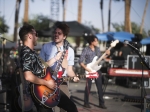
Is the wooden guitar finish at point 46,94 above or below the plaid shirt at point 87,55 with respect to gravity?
below

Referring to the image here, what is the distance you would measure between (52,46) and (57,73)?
587 mm

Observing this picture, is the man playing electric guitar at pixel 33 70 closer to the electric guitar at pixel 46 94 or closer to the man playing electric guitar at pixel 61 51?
the electric guitar at pixel 46 94

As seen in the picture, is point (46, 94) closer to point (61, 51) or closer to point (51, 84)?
point (51, 84)

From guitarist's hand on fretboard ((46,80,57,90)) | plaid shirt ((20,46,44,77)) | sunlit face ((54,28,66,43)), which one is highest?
sunlit face ((54,28,66,43))

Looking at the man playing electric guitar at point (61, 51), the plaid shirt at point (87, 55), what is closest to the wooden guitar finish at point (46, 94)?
the man playing electric guitar at point (61, 51)

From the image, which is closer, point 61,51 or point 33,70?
point 33,70

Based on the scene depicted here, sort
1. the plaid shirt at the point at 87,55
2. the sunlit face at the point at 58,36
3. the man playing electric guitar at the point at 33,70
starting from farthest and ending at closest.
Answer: the plaid shirt at the point at 87,55 < the sunlit face at the point at 58,36 < the man playing electric guitar at the point at 33,70

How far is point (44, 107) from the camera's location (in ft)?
13.1

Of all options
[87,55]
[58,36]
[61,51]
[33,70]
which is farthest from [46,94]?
[87,55]

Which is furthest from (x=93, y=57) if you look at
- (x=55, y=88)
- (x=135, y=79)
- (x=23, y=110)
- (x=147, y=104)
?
(x=135, y=79)

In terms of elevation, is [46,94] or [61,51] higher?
[61,51]

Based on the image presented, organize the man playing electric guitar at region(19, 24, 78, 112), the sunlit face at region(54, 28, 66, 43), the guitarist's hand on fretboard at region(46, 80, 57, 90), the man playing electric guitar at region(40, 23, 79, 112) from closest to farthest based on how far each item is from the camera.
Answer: the man playing electric guitar at region(19, 24, 78, 112) < the guitarist's hand on fretboard at region(46, 80, 57, 90) < the man playing electric guitar at region(40, 23, 79, 112) < the sunlit face at region(54, 28, 66, 43)

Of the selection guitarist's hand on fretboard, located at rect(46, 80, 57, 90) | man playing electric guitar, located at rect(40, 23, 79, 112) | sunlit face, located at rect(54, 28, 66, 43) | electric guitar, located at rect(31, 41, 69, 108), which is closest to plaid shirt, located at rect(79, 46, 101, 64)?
man playing electric guitar, located at rect(40, 23, 79, 112)

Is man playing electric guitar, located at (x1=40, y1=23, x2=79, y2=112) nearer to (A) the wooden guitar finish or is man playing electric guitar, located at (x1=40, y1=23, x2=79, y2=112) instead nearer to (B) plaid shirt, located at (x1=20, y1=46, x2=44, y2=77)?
(A) the wooden guitar finish
